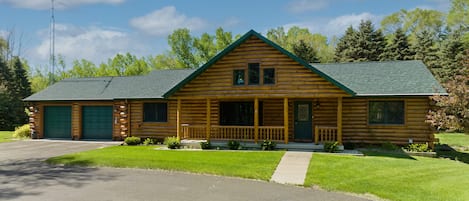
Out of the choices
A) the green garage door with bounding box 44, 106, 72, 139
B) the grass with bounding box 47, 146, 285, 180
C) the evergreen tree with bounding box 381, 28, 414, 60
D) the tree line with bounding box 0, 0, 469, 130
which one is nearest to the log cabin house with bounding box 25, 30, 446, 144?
the green garage door with bounding box 44, 106, 72, 139

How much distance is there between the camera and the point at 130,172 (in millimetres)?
10883

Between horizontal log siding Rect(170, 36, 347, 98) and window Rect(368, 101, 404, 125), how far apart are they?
2.59 m

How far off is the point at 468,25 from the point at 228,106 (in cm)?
3259

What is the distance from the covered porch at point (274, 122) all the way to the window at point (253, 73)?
825mm

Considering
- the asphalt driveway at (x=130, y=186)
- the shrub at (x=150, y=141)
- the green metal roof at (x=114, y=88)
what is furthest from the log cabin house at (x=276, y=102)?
the asphalt driveway at (x=130, y=186)

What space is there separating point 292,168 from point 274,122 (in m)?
6.55

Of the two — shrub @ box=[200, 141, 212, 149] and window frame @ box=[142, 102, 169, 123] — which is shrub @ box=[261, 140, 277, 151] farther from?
window frame @ box=[142, 102, 169, 123]

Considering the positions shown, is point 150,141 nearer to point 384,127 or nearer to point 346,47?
point 384,127

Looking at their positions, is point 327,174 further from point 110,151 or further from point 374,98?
point 110,151

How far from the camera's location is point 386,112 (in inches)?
639

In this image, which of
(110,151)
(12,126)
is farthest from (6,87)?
(110,151)

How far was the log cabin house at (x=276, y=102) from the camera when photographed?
51.0ft

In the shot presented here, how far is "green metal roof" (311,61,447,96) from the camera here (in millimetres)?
15547

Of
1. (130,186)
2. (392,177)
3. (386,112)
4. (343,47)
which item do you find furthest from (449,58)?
(130,186)
